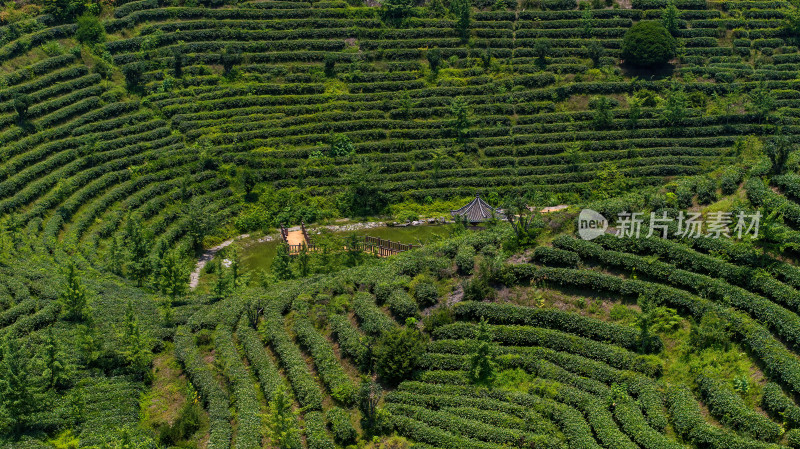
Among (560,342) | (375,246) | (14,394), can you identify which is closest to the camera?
(14,394)

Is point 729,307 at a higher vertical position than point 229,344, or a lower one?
higher

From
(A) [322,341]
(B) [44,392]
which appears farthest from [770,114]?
(B) [44,392]

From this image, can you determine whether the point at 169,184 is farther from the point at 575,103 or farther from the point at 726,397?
the point at 726,397

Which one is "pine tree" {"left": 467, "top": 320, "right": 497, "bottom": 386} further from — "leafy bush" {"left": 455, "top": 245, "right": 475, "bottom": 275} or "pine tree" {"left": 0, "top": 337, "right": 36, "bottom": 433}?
"pine tree" {"left": 0, "top": 337, "right": 36, "bottom": 433}

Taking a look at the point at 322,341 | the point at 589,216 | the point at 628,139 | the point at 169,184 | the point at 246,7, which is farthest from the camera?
the point at 246,7

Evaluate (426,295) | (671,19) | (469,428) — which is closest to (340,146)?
(426,295)

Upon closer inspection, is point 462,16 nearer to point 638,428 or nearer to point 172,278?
point 172,278
